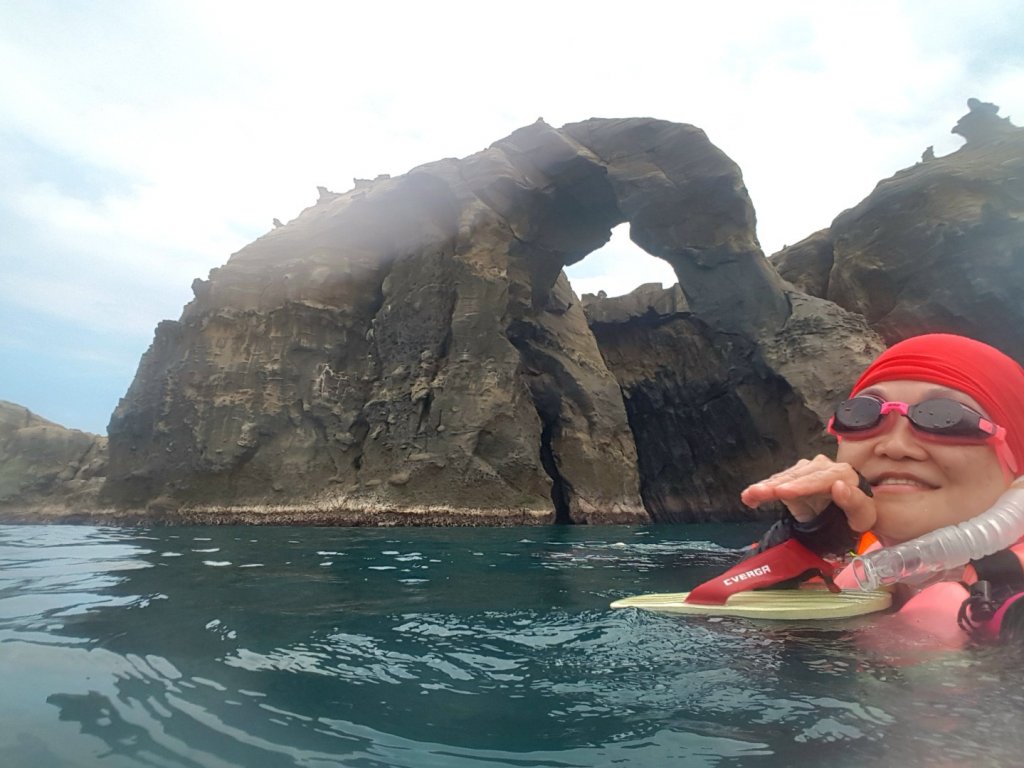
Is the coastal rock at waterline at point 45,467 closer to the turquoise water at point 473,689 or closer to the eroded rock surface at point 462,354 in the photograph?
the eroded rock surface at point 462,354

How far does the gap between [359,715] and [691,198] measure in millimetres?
23650

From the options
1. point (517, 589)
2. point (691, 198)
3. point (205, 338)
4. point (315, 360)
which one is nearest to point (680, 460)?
point (691, 198)

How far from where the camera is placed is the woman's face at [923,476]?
1.99 metres

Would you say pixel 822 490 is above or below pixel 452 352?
below

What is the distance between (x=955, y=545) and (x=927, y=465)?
0.91 feet

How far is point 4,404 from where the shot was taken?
106 ft

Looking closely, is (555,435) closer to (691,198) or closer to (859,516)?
(691,198)

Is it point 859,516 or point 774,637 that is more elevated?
point 859,516

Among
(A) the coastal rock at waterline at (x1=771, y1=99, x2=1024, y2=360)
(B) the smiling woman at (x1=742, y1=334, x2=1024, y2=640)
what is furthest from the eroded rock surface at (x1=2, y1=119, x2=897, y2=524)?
(B) the smiling woman at (x1=742, y1=334, x2=1024, y2=640)

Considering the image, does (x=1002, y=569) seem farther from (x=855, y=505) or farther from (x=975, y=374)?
(x=975, y=374)

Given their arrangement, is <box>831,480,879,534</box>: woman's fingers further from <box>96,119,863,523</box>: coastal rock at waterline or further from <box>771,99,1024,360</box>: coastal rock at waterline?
<box>771,99,1024,360</box>: coastal rock at waterline

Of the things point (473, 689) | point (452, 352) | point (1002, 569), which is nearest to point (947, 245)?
point (452, 352)

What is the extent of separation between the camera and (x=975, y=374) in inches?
82.0

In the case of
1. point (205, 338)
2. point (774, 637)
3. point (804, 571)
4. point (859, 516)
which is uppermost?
point (205, 338)
